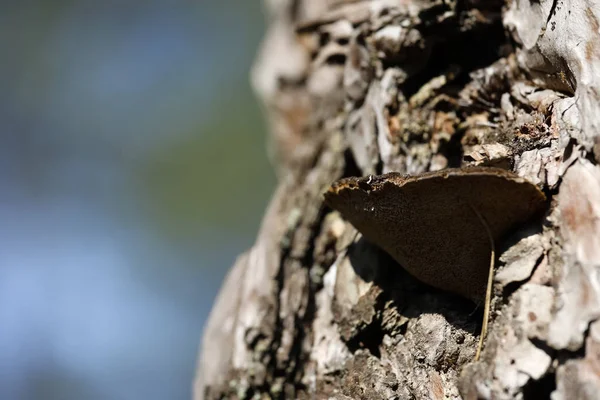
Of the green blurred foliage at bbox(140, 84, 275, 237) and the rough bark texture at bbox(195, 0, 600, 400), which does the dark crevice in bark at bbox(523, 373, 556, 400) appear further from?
the green blurred foliage at bbox(140, 84, 275, 237)

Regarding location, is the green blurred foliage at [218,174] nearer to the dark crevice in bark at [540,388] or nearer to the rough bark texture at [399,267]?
the rough bark texture at [399,267]

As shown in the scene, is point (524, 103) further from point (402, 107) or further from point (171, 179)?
point (171, 179)

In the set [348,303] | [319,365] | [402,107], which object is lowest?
[319,365]

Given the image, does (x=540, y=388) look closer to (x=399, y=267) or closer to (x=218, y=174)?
(x=399, y=267)

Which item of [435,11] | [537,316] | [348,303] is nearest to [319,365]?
[348,303]

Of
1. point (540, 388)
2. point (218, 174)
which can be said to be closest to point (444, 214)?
point (540, 388)

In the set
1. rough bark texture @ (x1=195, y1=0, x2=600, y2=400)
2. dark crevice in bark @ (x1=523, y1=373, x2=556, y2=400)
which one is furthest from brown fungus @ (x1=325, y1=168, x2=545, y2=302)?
dark crevice in bark @ (x1=523, y1=373, x2=556, y2=400)

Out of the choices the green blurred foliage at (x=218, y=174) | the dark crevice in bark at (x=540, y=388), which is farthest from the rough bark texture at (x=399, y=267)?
the green blurred foliage at (x=218, y=174)
